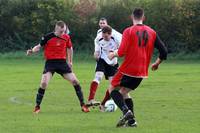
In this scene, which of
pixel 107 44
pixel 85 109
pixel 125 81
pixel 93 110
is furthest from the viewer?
pixel 107 44

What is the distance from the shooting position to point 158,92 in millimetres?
20672

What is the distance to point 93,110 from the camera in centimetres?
1570

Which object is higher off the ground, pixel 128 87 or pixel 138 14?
pixel 138 14

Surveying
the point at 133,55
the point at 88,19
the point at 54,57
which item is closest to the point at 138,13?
the point at 133,55

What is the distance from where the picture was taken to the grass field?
1185cm

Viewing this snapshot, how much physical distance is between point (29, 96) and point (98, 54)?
415 centimetres

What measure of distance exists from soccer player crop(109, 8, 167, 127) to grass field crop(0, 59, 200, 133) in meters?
0.47

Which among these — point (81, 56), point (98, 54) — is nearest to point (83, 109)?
point (98, 54)

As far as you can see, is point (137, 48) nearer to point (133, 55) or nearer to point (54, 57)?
point (133, 55)

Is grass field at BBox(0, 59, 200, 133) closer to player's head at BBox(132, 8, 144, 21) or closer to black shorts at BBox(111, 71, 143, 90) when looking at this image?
black shorts at BBox(111, 71, 143, 90)

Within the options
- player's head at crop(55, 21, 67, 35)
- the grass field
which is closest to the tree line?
the grass field

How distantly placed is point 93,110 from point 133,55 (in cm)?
413

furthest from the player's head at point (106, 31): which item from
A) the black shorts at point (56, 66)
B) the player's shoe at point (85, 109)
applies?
the player's shoe at point (85, 109)

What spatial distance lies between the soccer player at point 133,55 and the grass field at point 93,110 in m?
0.47
